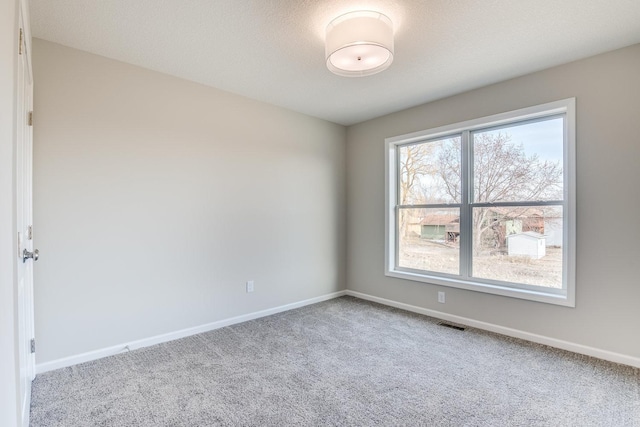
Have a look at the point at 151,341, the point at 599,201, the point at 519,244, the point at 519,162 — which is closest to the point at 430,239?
the point at 519,244

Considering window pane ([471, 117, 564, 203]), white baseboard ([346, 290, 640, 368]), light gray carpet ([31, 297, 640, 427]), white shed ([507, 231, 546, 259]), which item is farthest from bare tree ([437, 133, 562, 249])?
light gray carpet ([31, 297, 640, 427])

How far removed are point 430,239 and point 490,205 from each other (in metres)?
0.81

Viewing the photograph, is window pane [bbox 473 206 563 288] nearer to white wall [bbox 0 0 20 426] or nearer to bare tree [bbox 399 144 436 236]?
bare tree [bbox 399 144 436 236]

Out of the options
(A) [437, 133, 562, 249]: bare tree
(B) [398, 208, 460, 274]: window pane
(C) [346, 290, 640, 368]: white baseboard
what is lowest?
(C) [346, 290, 640, 368]: white baseboard

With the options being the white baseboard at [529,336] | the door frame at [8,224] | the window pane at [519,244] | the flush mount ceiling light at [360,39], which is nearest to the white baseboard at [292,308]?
the white baseboard at [529,336]

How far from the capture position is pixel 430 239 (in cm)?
391

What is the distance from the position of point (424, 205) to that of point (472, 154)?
80 centimetres

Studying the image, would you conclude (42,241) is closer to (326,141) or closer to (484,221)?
(326,141)

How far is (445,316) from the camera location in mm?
3615

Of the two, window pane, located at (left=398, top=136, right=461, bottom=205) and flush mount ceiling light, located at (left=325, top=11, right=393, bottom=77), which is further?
window pane, located at (left=398, top=136, right=461, bottom=205)

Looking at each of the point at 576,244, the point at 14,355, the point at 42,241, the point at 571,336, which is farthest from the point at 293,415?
the point at 576,244

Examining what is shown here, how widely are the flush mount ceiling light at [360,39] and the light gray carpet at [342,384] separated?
2.29 metres

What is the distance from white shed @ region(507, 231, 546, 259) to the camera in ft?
9.98

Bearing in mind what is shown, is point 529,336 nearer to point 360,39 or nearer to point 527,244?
point 527,244
